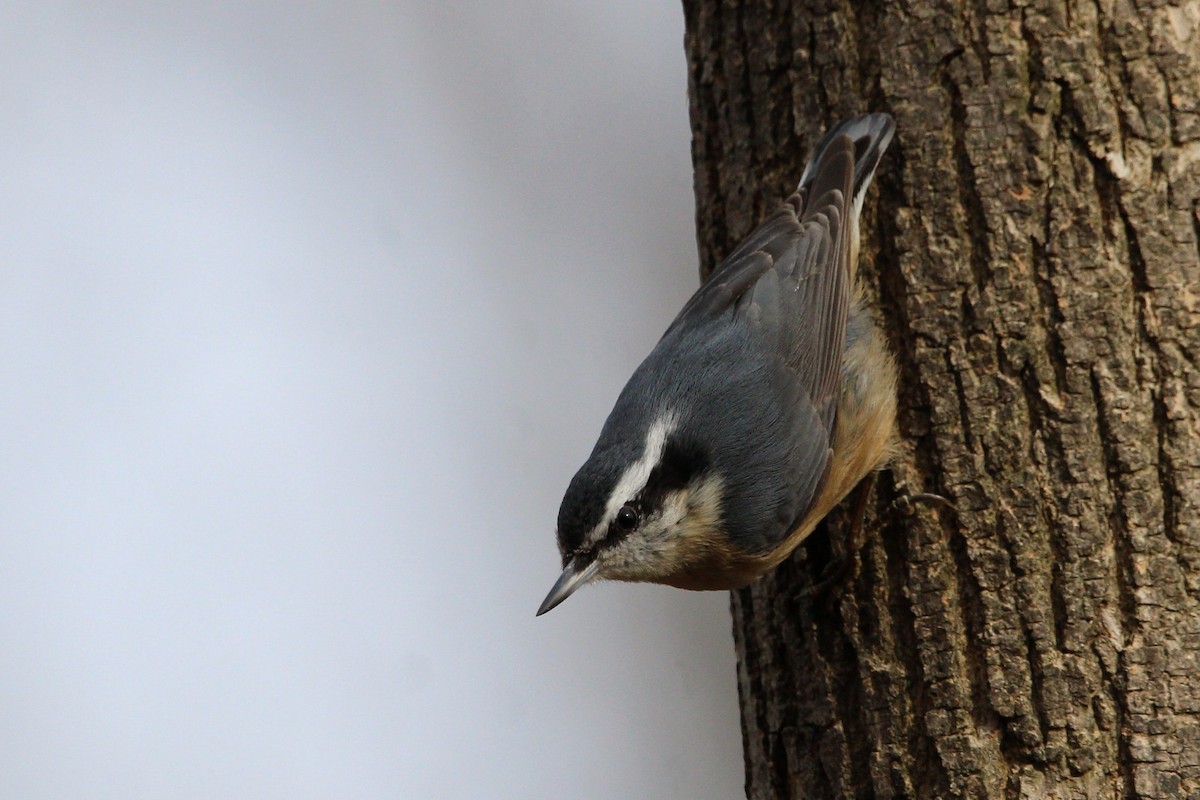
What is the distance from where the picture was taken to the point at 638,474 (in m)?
2.39

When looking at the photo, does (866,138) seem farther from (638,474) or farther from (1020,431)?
(638,474)

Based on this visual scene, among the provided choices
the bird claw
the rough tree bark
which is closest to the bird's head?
the rough tree bark

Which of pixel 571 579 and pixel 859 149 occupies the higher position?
pixel 859 149

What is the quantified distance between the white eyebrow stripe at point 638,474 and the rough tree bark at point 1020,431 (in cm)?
43

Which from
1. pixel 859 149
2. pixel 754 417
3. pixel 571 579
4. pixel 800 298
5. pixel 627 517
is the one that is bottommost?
pixel 571 579

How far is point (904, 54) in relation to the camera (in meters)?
2.47

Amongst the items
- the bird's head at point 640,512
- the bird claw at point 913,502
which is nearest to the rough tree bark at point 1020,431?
the bird claw at point 913,502

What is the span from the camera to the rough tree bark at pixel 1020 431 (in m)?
2.16

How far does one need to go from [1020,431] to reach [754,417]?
55cm

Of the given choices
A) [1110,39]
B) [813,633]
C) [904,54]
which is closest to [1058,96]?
[1110,39]

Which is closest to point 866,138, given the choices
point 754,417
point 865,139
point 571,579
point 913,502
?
point 865,139

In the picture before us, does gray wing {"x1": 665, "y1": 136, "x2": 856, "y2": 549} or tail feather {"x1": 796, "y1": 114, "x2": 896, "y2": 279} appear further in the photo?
gray wing {"x1": 665, "y1": 136, "x2": 856, "y2": 549}

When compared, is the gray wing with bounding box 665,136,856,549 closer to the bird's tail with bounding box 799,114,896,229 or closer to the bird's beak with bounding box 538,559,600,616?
the bird's tail with bounding box 799,114,896,229

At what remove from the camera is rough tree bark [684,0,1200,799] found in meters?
2.16
